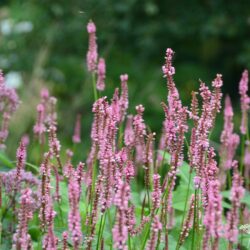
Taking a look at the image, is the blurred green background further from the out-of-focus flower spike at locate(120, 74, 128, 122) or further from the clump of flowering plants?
the clump of flowering plants

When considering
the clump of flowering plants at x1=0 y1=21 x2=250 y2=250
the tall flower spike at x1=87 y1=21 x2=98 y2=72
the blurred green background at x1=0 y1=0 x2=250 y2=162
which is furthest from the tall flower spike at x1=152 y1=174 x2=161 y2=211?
the blurred green background at x1=0 y1=0 x2=250 y2=162

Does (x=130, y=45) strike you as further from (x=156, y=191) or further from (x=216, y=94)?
(x=156, y=191)

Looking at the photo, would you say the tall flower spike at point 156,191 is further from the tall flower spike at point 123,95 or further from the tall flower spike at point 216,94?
the tall flower spike at point 123,95

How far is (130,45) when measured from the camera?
9766 mm

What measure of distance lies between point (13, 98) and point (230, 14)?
5865 mm

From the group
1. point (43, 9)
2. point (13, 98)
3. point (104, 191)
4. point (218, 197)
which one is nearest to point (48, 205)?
point (104, 191)

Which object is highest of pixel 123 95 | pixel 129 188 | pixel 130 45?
pixel 130 45

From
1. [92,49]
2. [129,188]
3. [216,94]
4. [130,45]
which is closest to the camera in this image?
[129,188]

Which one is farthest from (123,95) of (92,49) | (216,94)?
(216,94)

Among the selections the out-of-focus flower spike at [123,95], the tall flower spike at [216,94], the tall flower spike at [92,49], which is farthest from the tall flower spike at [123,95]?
the tall flower spike at [216,94]

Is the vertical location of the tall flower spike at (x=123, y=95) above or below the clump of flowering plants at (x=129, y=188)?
above

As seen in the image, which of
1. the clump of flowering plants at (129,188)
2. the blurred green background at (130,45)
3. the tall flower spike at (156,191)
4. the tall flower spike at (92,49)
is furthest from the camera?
the blurred green background at (130,45)

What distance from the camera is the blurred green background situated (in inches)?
349

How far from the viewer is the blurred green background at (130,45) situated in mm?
8859
